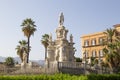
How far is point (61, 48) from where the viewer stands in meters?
46.3

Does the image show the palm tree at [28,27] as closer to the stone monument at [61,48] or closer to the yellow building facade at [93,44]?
the stone monument at [61,48]

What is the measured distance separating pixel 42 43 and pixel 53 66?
114 feet

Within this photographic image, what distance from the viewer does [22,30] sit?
65.7m

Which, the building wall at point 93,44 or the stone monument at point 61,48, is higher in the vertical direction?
the building wall at point 93,44

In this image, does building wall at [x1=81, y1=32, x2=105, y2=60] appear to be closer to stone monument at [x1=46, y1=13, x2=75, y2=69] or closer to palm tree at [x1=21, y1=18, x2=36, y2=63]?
palm tree at [x1=21, y1=18, x2=36, y2=63]

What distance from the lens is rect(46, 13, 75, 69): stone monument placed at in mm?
46250

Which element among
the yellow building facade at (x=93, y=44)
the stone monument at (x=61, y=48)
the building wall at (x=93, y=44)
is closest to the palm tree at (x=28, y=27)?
the stone monument at (x=61, y=48)

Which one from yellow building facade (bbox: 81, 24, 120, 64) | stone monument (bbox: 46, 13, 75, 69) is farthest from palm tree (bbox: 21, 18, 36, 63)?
yellow building facade (bbox: 81, 24, 120, 64)

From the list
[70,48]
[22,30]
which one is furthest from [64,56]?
[22,30]

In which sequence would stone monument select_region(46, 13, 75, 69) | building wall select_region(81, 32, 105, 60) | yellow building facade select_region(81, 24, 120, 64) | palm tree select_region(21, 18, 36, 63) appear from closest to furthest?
1. stone monument select_region(46, 13, 75, 69)
2. palm tree select_region(21, 18, 36, 63)
3. yellow building facade select_region(81, 24, 120, 64)
4. building wall select_region(81, 32, 105, 60)

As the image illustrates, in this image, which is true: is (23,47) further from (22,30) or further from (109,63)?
(109,63)

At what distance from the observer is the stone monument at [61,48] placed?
4625 centimetres

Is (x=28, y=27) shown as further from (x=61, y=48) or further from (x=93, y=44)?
(x=93, y=44)

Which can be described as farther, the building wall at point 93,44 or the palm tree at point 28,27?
the building wall at point 93,44
